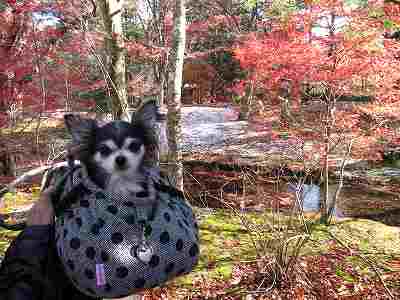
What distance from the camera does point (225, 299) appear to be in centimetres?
379

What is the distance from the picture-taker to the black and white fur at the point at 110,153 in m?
1.16

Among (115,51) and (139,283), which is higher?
(115,51)

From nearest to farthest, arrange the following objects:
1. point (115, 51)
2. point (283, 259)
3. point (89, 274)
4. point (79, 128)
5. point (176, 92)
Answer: point (89, 274) → point (79, 128) → point (283, 259) → point (115, 51) → point (176, 92)

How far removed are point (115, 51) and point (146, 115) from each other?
141 inches

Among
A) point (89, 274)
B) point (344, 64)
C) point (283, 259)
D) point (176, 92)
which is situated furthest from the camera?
point (344, 64)

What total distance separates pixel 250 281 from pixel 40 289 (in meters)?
3.36

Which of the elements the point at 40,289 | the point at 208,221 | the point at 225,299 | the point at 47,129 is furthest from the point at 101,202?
the point at 47,129

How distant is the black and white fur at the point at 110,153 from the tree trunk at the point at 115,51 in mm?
3279

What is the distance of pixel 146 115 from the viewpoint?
50.3 inches

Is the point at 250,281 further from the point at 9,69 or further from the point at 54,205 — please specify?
the point at 9,69

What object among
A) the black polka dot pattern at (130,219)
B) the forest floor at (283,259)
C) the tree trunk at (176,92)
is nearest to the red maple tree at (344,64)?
the forest floor at (283,259)

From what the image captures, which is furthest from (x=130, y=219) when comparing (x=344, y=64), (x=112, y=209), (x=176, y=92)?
(x=344, y=64)

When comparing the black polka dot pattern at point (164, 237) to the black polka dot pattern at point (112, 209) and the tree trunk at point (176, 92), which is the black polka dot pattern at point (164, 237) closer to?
the black polka dot pattern at point (112, 209)

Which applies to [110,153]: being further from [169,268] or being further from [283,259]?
[283,259]
